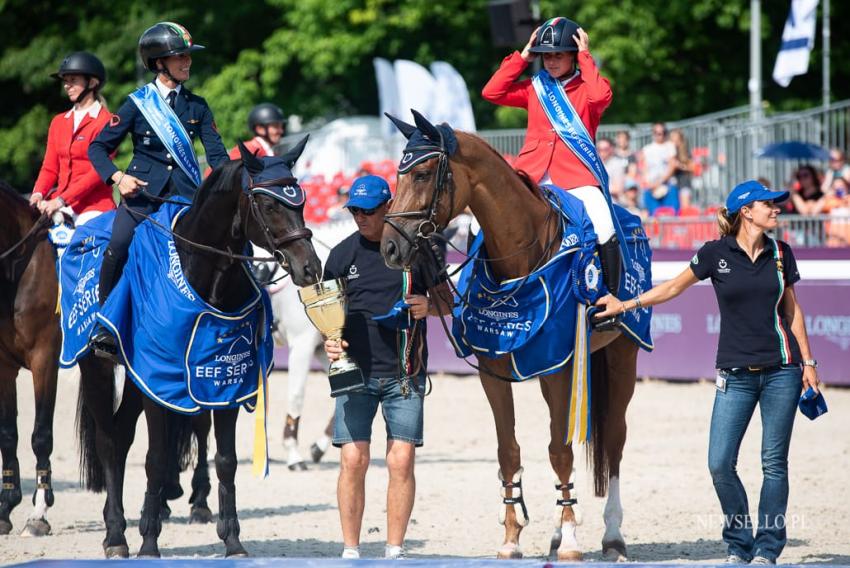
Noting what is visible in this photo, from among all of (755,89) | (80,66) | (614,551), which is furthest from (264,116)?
(755,89)

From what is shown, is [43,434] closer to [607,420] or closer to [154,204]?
[154,204]

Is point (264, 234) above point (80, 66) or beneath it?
beneath

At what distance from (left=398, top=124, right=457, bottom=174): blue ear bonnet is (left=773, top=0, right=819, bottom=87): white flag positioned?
1453 centimetres

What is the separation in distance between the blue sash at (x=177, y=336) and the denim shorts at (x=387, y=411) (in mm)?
810

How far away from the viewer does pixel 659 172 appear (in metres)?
18.4

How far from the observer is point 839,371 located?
14391 mm

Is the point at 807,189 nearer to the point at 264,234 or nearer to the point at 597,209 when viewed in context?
the point at 597,209

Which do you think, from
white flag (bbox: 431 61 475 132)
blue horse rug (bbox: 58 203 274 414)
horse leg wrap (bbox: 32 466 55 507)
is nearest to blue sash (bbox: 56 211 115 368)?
blue horse rug (bbox: 58 203 274 414)

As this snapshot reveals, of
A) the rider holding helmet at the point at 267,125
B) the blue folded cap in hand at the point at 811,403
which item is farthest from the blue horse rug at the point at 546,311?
the rider holding helmet at the point at 267,125

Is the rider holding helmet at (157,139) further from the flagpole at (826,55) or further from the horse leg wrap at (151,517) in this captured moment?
the flagpole at (826,55)

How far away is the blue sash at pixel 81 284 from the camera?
776 cm

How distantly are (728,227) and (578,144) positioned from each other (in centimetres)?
104

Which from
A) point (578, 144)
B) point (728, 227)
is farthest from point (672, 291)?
point (578, 144)

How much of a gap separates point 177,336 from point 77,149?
97.0 inches
